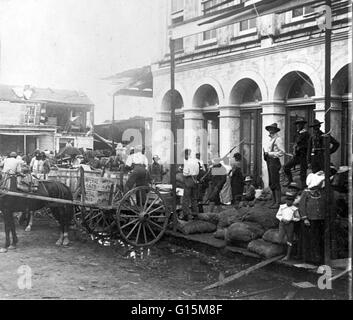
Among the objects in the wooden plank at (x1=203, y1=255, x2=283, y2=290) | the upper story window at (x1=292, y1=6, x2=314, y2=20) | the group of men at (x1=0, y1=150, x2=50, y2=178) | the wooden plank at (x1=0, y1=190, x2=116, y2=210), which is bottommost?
the wooden plank at (x1=203, y1=255, x2=283, y2=290)

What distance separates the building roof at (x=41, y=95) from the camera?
26.2 metres

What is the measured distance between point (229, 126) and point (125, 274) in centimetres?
752

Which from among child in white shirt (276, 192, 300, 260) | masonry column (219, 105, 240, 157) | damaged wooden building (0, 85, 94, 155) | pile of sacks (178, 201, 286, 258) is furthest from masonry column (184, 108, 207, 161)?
damaged wooden building (0, 85, 94, 155)

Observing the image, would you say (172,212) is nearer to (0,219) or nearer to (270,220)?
(270,220)

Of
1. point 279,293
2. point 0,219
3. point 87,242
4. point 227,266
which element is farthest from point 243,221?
point 0,219

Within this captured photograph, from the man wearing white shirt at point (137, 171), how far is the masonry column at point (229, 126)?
4366mm

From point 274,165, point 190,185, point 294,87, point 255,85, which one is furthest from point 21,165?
point 294,87

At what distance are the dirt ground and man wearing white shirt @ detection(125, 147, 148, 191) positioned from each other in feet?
4.36

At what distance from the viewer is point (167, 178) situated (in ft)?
51.3

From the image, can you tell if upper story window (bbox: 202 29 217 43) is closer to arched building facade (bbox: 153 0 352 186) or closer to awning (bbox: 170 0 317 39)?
arched building facade (bbox: 153 0 352 186)

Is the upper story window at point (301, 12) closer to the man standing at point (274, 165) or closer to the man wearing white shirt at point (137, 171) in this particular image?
the man standing at point (274, 165)

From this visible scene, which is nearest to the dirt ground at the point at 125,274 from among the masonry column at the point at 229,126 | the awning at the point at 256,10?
the awning at the point at 256,10

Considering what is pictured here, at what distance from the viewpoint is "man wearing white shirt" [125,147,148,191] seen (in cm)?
961

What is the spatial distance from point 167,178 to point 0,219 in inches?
222
